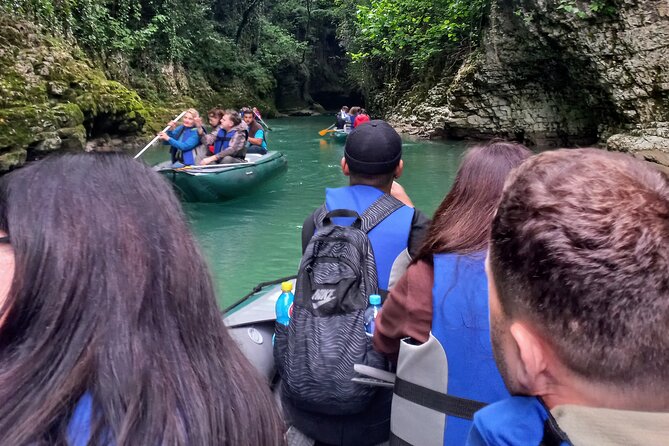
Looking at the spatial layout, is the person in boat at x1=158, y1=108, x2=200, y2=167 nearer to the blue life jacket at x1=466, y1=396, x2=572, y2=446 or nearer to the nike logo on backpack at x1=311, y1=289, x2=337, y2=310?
the nike logo on backpack at x1=311, y1=289, x2=337, y2=310

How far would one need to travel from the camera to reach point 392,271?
1.79 m

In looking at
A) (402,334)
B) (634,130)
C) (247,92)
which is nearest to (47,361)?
(402,334)

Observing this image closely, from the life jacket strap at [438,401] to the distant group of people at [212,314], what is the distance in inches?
21.5

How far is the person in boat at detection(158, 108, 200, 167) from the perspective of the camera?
8.10 metres

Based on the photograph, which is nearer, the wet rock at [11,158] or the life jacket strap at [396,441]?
the life jacket strap at [396,441]

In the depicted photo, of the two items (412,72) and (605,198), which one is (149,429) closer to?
(605,198)

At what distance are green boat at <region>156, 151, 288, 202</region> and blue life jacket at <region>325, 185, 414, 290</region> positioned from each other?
18.3ft

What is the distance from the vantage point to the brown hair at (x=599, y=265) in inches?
24.8

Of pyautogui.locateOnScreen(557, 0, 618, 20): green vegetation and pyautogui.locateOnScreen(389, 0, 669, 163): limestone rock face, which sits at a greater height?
pyautogui.locateOnScreen(557, 0, 618, 20): green vegetation

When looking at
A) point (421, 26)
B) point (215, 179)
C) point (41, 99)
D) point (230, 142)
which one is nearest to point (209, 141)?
point (230, 142)

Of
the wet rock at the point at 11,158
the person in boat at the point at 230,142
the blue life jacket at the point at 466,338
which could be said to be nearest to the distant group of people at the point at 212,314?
the blue life jacket at the point at 466,338

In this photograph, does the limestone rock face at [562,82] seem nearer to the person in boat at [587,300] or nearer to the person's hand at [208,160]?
the person's hand at [208,160]

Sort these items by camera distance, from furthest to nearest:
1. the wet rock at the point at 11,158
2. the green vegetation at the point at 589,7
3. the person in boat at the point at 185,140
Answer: the green vegetation at the point at 589,7 → the person in boat at the point at 185,140 → the wet rock at the point at 11,158

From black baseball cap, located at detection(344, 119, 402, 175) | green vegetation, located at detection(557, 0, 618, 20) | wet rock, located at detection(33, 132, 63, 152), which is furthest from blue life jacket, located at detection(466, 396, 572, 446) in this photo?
green vegetation, located at detection(557, 0, 618, 20)
